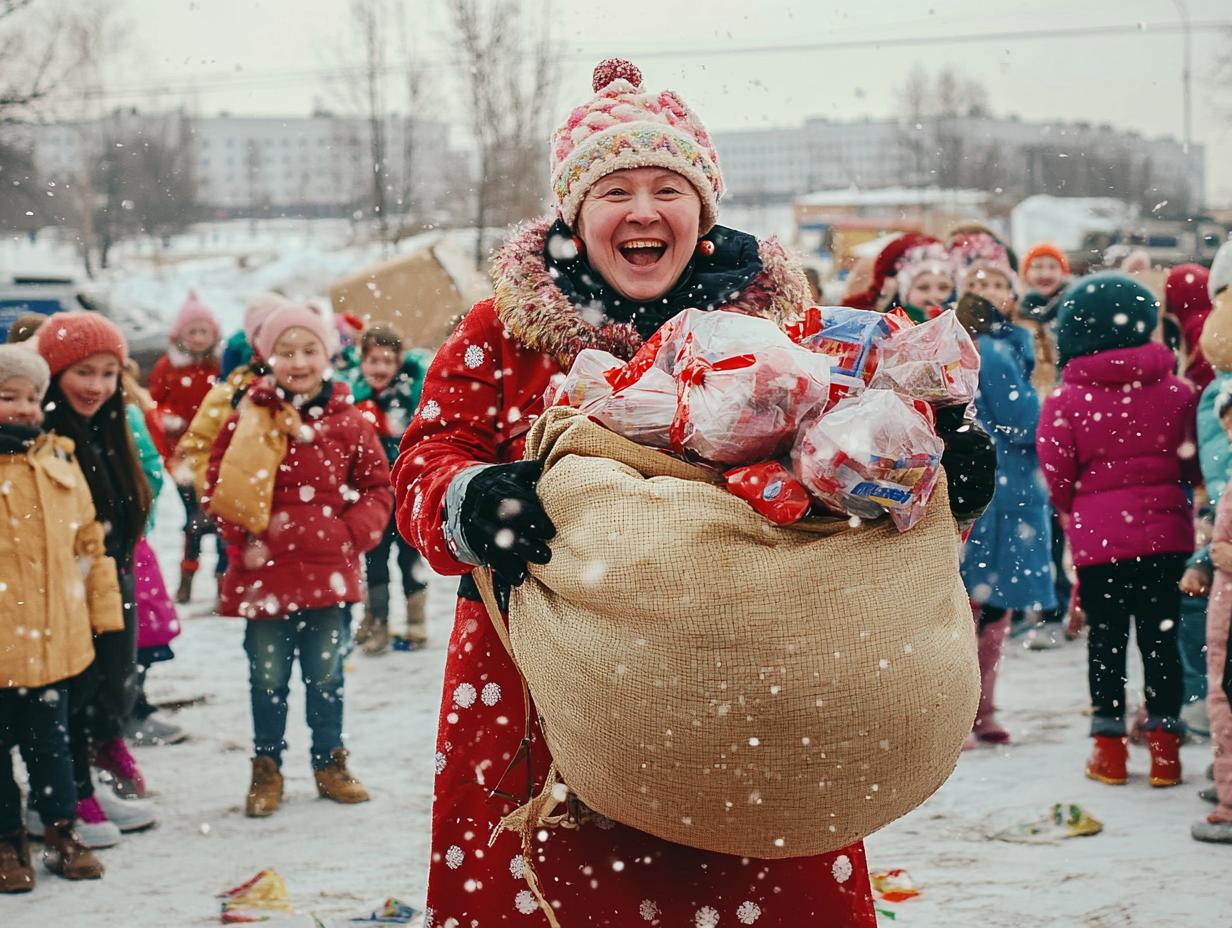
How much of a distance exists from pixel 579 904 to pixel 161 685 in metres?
5.60

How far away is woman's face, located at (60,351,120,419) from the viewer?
5125 millimetres

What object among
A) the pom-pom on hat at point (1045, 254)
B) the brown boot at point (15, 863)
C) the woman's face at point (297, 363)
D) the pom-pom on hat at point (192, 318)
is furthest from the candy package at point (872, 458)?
the pom-pom on hat at point (192, 318)

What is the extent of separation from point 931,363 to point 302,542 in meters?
3.97

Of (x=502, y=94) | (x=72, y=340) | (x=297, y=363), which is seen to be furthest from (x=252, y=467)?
(x=502, y=94)


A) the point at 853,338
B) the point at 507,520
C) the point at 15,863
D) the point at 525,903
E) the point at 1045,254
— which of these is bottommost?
the point at 15,863

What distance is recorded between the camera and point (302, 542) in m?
5.56

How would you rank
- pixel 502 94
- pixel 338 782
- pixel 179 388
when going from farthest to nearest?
pixel 502 94
pixel 179 388
pixel 338 782

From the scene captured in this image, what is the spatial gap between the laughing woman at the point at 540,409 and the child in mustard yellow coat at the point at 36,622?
259 cm

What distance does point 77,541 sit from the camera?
4.92 meters

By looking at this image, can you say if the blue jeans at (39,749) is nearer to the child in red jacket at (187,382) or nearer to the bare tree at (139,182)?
the child in red jacket at (187,382)

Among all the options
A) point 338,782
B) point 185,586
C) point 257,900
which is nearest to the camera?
point 257,900

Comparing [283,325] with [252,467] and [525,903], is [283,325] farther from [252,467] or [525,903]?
[525,903]

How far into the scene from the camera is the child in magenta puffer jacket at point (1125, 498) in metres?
5.43

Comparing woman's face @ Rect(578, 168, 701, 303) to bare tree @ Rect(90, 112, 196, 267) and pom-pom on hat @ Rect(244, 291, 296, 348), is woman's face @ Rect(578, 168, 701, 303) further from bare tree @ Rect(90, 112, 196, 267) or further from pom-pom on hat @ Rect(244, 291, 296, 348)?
bare tree @ Rect(90, 112, 196, 267)
